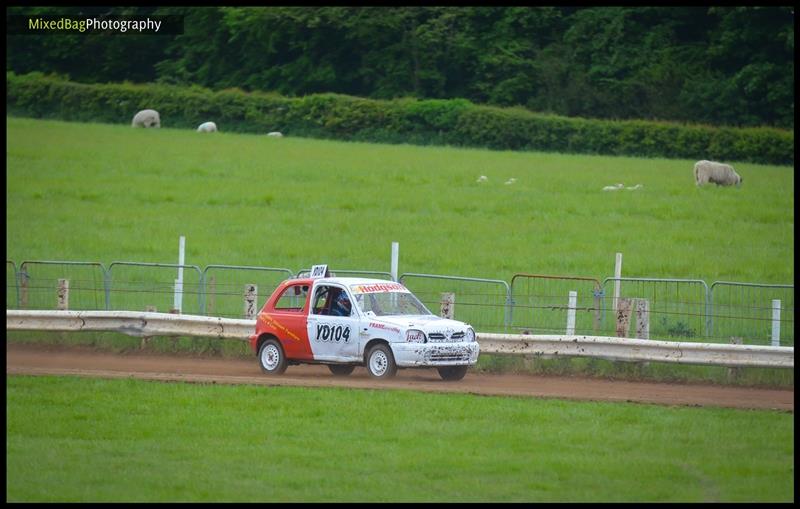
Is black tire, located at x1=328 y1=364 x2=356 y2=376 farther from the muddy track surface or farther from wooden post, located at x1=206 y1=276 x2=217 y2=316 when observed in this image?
wooden post, located at x1=206 y1=276 x2=217 y2=316

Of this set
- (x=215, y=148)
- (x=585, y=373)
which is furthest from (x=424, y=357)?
(x=215, y=148)

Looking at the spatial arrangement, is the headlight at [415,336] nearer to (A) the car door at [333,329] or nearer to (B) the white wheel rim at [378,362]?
(B) the white wheel rim at [378,362]

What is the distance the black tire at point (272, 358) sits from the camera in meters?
21.4

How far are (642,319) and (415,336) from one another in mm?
4058

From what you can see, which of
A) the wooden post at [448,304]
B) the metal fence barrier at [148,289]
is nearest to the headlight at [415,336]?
the wooden post at [448,304]

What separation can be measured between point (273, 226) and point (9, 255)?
310 inches

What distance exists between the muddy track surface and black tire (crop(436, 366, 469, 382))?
13 centimetres

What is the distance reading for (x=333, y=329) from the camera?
68.4 ft

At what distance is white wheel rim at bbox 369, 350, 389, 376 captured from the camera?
20.5 metres

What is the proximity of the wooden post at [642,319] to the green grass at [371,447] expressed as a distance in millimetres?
4442

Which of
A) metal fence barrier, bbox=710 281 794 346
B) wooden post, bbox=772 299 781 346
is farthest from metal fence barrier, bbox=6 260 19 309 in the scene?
wooden post, bbox=772 299 781 346

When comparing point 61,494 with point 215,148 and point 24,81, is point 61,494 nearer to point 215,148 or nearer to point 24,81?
point 215,148

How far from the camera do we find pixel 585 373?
21.4 meters

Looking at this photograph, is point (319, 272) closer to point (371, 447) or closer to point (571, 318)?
point (571, 318)
